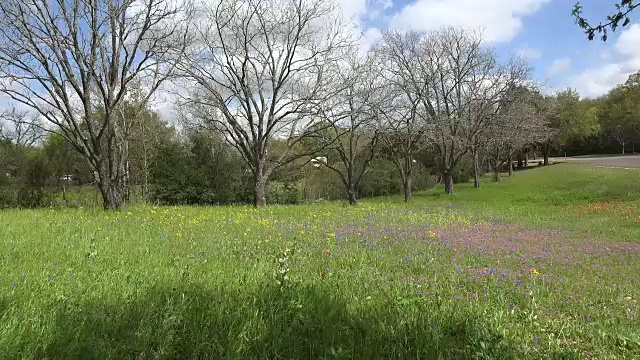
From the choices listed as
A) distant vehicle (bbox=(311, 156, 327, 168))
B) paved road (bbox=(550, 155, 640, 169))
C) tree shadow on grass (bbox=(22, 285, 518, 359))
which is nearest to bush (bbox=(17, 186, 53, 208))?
distant vehicle (bbox=(311, 156, 327, 168))

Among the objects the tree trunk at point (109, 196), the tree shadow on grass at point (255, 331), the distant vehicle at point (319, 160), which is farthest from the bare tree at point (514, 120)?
the tree shadow on grass at point (255, 331)

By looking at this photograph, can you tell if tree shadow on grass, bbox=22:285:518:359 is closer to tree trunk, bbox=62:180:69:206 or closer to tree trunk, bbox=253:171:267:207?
tree trunk, bbox=253:171:267:207

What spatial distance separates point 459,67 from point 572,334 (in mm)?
27655

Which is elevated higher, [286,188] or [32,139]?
[32,139]

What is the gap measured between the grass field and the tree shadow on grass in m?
0.01

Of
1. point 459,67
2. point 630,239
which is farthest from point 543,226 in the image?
point 459,67

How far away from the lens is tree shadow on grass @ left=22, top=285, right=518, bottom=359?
8.63 ft

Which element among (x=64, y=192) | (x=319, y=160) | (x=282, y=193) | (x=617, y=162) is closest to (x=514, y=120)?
(x=319, y=160)

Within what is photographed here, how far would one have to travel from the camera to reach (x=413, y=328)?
3.10 meters

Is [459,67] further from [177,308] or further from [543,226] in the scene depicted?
[177,308]

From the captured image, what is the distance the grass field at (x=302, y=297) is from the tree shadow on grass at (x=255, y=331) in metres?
0.01

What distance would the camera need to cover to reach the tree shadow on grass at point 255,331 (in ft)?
8.63

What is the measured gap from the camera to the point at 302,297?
3.64 metres

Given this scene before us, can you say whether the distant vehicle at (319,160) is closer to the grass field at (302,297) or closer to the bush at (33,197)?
the bush at (33,197)
